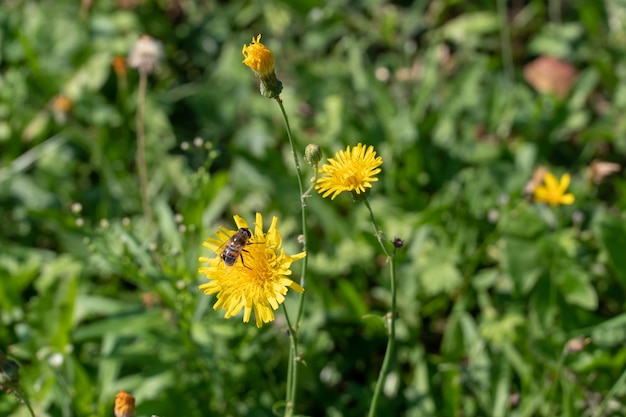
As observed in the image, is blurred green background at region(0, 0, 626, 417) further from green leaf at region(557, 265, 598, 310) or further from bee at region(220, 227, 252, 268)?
bee at region(220, 227, 252, 268)

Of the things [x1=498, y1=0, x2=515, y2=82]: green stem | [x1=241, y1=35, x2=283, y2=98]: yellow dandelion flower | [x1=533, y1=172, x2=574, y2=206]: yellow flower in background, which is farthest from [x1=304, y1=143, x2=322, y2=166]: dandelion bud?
[x1=498, y1=0, x2=515, y2=82]: green stem

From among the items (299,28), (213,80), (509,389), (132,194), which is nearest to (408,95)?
(299,28)

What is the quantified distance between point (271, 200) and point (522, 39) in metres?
2.09

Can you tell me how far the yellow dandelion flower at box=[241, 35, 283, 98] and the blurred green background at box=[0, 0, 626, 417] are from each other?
0.79 meters

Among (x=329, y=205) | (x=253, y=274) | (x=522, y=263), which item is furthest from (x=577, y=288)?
(x=253, y=274)

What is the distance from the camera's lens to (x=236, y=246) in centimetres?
191

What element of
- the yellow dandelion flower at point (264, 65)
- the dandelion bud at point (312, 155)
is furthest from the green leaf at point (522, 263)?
the yellow dandelion flower at point (264, 65)

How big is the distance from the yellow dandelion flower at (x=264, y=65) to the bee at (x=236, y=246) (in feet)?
1.23

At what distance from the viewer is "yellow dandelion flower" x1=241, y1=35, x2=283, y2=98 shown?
1871mm

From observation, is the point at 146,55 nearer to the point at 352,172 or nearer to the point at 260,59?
the point at 260,59

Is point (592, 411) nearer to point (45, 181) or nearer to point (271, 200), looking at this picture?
point (271, 200)

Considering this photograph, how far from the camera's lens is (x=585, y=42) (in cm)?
439

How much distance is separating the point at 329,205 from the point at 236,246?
1.70 metres

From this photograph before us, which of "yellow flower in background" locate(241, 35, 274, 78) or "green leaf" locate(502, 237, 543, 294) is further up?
"green leaf" locate(502, 237, 543, 294)
